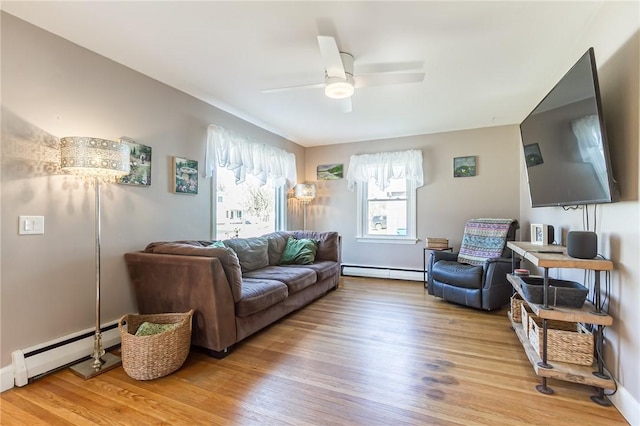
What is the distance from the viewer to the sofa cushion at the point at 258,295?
2469mm

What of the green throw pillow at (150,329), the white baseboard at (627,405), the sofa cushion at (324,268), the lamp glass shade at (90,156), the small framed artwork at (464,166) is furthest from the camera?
the small framed artwork at (464,166)

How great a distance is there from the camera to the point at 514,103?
3.52 m

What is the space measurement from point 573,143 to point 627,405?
151 centimetres

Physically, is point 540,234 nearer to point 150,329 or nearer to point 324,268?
point 324,268

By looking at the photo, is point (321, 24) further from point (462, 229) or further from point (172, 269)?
point (462, 229)

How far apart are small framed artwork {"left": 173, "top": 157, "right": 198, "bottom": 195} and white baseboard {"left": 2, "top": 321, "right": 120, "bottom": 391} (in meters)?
1.40

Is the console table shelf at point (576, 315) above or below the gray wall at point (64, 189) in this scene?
below

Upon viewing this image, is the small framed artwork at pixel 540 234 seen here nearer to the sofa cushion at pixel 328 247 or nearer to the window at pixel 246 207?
the sofa cushion at pixel 328 247

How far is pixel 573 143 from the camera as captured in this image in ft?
6.29

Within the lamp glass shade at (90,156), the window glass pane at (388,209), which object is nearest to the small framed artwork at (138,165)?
the lamp glass shade at (90,156)

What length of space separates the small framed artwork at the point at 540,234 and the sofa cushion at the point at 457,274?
770 mm

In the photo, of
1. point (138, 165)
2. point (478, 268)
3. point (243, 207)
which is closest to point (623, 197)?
point (478, 268)

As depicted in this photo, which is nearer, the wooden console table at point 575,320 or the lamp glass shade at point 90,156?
the wooden console table at point 575,320

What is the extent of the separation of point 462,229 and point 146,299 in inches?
167
